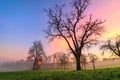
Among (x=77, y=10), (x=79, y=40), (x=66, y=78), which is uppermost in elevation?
(x=77, y=10)

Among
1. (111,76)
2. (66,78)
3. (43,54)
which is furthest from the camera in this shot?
(43,54)

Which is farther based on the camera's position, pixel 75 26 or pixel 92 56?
pixel 92 56

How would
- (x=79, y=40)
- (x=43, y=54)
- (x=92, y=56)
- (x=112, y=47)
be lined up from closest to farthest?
(x=79, y=40), (x=112, y=47), (x=43, y=54), (x=92, y=56)

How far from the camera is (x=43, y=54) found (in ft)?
303

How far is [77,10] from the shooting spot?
2080 inches

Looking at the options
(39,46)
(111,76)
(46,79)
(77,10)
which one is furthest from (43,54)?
(111,76)

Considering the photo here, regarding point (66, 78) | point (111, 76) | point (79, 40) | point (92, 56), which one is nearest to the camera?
point (111, 76)

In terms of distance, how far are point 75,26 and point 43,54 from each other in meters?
43.0

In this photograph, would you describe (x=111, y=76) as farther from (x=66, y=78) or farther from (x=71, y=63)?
(x=71, y=63)

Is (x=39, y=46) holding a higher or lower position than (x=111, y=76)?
higher

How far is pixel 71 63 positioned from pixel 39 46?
100ft

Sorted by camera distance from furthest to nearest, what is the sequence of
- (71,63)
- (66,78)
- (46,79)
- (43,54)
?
(71,63) < (43,54) < (46,79) < (66,78)

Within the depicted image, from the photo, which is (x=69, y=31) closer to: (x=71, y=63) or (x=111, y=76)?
(x=111, y=76)

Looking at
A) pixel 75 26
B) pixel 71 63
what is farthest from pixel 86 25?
pixel 71 63
